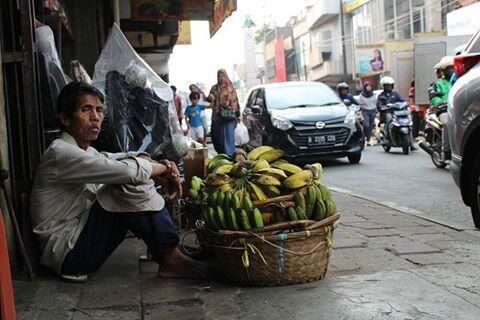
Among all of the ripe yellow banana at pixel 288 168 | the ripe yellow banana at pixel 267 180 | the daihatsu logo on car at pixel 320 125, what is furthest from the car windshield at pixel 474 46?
the daihatsu logo on car at pixel 320 125

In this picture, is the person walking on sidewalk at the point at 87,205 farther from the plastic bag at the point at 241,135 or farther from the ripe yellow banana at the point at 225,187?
the plastic bag at the point at 241,135

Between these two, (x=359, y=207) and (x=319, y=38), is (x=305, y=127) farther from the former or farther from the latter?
(x=319, y=38)

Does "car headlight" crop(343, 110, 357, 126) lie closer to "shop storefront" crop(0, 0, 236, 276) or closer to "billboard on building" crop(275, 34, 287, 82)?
"shop storefront" crop(0, 0, 236, 276)

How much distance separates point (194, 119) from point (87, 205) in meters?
10.4

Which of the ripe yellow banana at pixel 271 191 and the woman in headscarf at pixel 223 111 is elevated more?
the woman in headscarf at pixel 223 111

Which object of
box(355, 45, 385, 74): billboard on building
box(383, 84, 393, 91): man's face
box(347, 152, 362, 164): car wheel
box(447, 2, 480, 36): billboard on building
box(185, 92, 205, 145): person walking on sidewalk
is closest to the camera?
box(347, 152, 362, 164): car wheel

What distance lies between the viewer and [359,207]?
6129 millimetres

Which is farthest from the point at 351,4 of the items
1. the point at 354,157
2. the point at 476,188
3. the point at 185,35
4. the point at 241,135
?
the point at 476,188

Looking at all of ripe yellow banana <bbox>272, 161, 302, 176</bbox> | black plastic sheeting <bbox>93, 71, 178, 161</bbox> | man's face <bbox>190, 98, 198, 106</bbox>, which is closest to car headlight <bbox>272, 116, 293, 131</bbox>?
man's face <bbox>190, 98, 198, 106</bbox>

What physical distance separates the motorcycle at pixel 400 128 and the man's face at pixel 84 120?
9.43 metres

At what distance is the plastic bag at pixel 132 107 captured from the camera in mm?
4441

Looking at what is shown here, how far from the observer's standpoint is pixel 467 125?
4609mm

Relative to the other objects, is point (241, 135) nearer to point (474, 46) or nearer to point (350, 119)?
point (350, 119)

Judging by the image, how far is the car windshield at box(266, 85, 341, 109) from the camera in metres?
10.9
